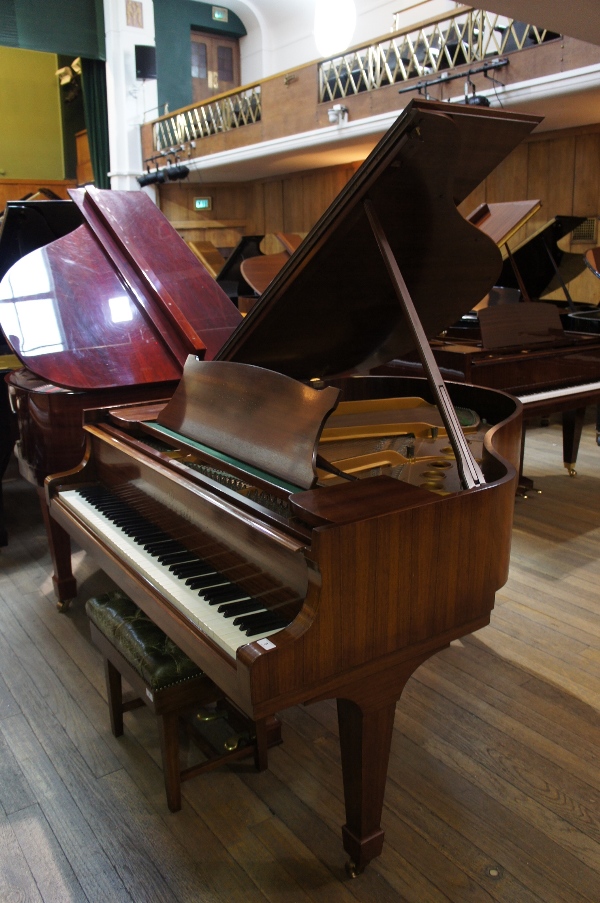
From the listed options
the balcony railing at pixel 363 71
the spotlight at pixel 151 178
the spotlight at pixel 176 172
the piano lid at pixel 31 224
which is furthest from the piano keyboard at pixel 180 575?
the spotlight at pixel 151 178

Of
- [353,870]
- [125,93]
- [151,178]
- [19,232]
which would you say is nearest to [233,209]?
[151,178]

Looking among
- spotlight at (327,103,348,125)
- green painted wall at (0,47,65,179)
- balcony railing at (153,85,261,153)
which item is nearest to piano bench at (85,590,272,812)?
spotlight at (327,103,348,125)

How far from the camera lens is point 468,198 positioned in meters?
9.45

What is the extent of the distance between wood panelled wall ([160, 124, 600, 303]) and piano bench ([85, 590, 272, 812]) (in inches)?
293

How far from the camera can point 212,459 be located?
76.9 inches

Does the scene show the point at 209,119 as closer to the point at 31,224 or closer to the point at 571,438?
the point at 31,224

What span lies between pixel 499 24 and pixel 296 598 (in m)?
8.13

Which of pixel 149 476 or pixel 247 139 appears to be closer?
pixel 149 476

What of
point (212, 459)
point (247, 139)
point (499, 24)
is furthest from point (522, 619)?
point (247, 139)

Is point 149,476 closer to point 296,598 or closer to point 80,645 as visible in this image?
point 296,598

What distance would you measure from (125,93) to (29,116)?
2.39 metres

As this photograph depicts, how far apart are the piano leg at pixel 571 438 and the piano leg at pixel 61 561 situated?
308 cm

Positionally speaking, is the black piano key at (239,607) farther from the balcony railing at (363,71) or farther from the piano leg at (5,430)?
the balcony railing at (363,71)

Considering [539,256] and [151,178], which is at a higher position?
[151,178]
